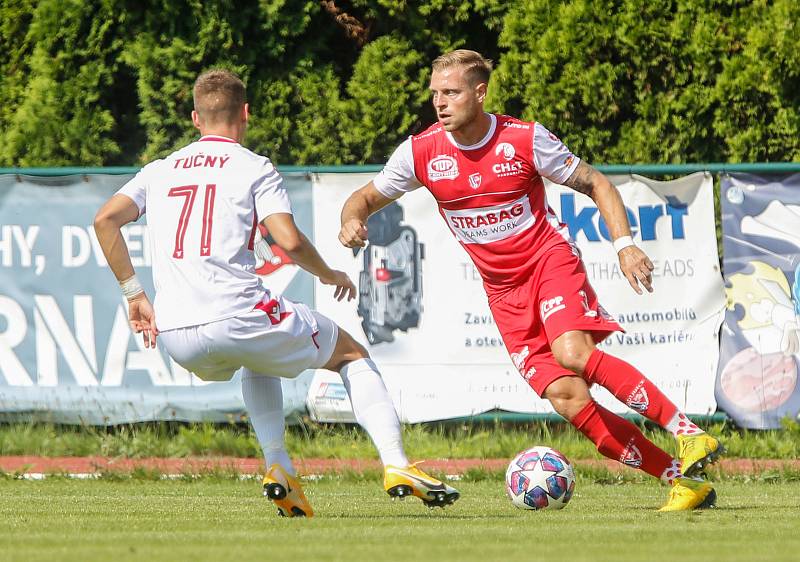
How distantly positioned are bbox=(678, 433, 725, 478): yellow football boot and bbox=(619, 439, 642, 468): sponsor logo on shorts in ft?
1.05

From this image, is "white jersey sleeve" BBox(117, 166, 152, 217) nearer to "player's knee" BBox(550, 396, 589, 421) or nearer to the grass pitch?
the grass pitch

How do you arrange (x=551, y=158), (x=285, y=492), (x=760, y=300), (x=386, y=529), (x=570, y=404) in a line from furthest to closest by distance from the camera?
(x=760, y=300), (x=551, y=158), (x=570, y=404), (x=285, y=492), (x=386, y=529)

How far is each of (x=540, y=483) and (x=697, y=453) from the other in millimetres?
825

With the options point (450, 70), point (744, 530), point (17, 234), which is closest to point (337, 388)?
point (17, 234)

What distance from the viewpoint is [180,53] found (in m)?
11.9

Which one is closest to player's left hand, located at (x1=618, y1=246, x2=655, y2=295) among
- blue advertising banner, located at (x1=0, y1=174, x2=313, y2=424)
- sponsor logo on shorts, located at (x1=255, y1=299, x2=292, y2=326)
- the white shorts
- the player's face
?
the player's face

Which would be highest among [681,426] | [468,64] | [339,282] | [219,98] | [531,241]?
[468,64]

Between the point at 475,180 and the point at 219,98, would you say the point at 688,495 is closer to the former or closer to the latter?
the point at 475,180

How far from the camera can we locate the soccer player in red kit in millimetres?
6609

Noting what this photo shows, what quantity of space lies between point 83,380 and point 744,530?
6.33 metres

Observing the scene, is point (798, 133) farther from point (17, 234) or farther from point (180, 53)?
point (17, 234)

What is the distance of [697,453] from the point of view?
20.6ft

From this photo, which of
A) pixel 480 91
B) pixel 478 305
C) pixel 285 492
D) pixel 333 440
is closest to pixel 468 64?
pixel 480 91

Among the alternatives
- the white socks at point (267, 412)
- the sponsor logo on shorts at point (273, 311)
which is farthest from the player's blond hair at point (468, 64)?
the white socks at point (267, 412)
